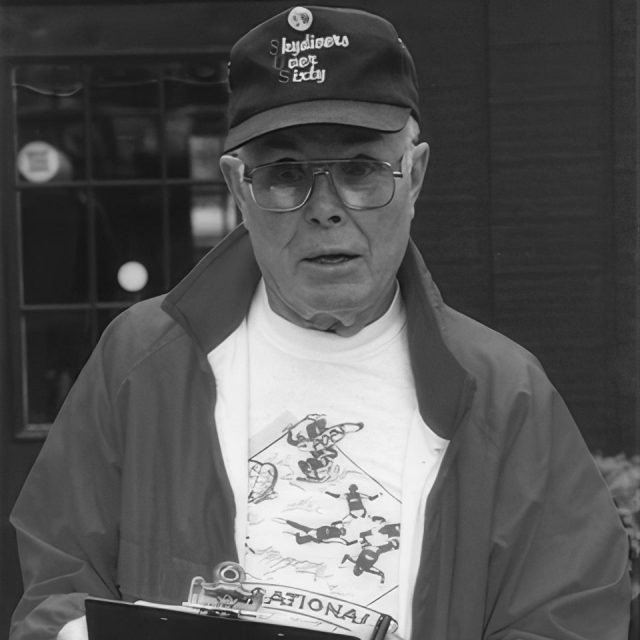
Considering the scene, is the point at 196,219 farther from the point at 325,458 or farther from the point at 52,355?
the point at 325,458

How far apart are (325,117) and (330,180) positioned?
103mm

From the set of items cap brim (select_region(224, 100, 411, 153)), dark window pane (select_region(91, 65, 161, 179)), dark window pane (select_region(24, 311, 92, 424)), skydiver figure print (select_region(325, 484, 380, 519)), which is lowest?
skydiver figure print (select_region(325, 484, 380, 519))

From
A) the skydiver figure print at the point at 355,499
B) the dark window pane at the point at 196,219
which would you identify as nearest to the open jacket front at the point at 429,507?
the skydiver figure print at the point at 355,499

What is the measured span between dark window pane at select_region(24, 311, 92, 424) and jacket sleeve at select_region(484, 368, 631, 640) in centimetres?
274

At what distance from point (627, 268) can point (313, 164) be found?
247cm

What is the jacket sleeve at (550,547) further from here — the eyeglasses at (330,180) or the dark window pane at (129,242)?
the dark window pane at (129,242)

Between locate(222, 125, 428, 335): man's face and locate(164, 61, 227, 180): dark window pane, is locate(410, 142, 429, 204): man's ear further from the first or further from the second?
locate(164, 61, 227, 180): dark window pane

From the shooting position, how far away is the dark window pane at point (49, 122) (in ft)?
14.6

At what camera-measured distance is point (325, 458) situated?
7.07 feet

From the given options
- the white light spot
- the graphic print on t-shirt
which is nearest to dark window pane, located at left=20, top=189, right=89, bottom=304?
the white light spot

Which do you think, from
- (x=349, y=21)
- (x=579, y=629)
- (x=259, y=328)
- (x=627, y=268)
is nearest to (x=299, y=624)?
(x=579, y=629)

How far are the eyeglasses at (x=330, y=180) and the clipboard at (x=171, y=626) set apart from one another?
70 centimetres

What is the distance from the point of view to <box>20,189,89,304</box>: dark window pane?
4520 mm

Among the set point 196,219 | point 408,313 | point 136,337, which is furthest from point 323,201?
point 196,219
